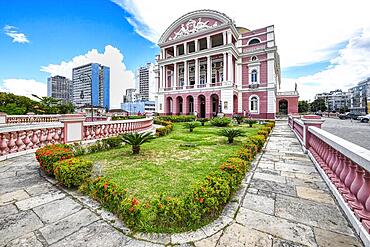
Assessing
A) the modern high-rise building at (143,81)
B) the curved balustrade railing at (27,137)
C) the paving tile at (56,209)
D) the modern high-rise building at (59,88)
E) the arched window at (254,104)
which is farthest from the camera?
the modern high-rise building at (143,81)

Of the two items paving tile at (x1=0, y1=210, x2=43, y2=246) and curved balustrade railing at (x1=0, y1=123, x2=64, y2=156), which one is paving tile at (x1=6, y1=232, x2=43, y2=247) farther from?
curved balustrade railing at (x1=0, y1=123, x2=64, y2=156)

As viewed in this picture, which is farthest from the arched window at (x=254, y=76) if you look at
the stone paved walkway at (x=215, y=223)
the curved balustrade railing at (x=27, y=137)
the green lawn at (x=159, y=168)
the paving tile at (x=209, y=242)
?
the paving tile at (x=209, y=242)

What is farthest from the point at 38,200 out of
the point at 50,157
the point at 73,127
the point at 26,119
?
the point at 26,119

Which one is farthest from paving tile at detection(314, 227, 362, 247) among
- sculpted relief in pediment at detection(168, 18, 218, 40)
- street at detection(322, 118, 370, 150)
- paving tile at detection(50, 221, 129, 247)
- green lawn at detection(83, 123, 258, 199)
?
sculpted relief in pediment at detection(168, 18, 218, 40)

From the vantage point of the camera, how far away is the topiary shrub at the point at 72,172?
339 centimetres

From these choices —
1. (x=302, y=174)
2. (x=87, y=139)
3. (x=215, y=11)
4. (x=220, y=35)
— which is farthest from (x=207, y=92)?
(x=302, y=174)

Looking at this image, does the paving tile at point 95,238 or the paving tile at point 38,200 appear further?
the paving tile at point 38,200

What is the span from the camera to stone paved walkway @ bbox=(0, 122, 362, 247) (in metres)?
2.06

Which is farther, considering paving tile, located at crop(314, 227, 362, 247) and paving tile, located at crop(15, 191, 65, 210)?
paving tile, located at crop(15, 191, 65, 210)

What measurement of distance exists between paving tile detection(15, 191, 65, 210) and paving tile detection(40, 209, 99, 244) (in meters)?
0.75

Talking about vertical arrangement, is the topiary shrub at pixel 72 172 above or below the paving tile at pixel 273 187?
above

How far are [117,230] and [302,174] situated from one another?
415 cm

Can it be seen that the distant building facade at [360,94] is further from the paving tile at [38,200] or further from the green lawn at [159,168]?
the paving tile at [38,200]

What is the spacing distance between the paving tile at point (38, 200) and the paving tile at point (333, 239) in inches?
147
